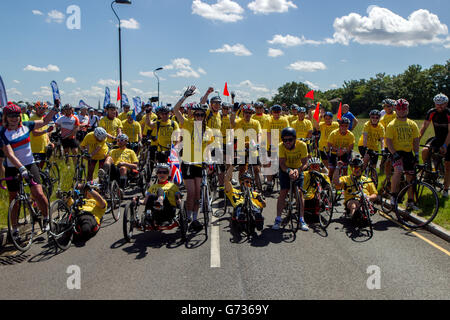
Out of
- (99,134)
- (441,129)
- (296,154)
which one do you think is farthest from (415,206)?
(99,134)

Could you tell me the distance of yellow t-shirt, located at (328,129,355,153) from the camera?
8562 mm

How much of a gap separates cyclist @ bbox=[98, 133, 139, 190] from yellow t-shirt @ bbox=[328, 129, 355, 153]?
16.1ft

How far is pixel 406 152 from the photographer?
7.36 m

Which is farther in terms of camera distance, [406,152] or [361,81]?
[361,81]

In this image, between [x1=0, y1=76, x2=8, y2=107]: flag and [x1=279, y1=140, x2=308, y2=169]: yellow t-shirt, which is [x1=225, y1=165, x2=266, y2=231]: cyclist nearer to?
[x1=279, y1=140, x2=308, y2=169]: yellow t-shirt

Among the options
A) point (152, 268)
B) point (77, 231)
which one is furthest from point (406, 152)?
point (77, 231)

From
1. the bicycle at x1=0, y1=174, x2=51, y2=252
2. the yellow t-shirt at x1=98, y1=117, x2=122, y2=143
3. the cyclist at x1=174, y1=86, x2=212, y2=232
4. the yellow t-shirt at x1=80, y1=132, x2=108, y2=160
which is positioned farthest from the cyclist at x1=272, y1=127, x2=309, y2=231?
the yellow t-shirt at x1=98, y1=117, x2=122, y2=143

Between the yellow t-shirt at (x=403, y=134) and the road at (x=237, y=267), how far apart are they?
1917 millimetres

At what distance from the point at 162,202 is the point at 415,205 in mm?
5315

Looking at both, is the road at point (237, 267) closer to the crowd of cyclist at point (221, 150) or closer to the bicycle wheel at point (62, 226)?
the bicycle wheel at point (62, 226)

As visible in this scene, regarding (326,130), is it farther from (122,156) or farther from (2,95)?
(2,95)

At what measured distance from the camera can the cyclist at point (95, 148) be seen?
7.91m
